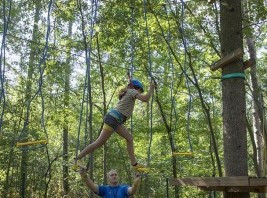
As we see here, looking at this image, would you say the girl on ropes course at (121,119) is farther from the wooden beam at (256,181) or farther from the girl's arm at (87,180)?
the wooden beam at (256,181)

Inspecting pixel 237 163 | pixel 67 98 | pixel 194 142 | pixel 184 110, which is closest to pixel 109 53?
pixel 67 98

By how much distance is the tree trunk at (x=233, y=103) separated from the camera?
3002mm

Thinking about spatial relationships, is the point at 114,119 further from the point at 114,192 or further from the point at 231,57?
the point at 231,57

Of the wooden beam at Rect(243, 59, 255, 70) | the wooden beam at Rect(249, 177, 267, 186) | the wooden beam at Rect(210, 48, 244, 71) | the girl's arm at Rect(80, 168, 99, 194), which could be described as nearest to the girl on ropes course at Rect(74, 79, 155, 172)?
the girl's arm at Rect(80, 168, 99, 194)

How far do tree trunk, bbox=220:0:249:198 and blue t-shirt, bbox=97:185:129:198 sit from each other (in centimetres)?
84

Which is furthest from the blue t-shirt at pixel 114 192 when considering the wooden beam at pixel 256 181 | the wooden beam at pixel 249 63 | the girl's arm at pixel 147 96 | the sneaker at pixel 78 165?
the wooden beam at pixel 249 63

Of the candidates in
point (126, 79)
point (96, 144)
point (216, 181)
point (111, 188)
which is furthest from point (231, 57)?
point (126, 79)

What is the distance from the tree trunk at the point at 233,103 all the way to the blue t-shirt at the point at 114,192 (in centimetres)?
84

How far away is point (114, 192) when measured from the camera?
2996 millimetres

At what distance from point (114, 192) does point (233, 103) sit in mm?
1243

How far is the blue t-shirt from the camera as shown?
2980mm

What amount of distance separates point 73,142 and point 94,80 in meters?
5.46

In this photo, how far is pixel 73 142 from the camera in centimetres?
1362

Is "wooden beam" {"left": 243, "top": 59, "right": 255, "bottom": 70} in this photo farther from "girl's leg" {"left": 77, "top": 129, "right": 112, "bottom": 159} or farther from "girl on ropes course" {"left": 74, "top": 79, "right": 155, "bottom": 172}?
"girl's leg" {"left": 77, "top": 129, "right": 112, "bottom": 159}
